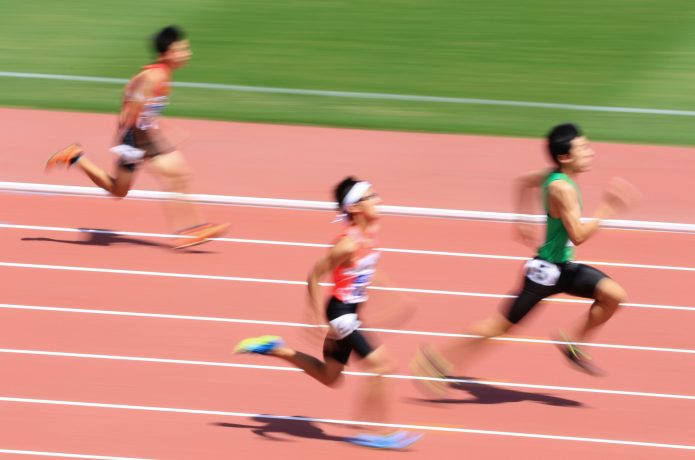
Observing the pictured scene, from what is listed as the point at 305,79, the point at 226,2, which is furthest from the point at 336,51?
the point at 226,2

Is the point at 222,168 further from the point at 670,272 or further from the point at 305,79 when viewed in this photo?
the point at 670,272

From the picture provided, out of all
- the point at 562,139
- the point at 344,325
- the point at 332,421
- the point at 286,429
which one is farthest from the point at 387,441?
the point at 562,139

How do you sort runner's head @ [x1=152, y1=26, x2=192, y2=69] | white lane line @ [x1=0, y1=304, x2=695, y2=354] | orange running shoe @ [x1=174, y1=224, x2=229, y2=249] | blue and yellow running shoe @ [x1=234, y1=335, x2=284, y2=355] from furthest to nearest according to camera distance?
orange running shoe @ [x1=174, y1=224, x2=229, y2=249] → runner's head @ [x1=152, y1=26, x2=192, y2=69] → white lane line @ [x1=0, y1=304, x2=695, y2=354] → blue and yellow running shoe @ [x1=234, y1=335, x2=284, y2=355]

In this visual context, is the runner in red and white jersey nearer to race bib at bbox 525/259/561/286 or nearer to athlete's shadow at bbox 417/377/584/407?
athlete's shadow at bbox 417/377/584/407

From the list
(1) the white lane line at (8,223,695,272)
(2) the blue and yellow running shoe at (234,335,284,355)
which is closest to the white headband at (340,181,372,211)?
(2) the blue and yellow running shoe at (234,335,284,355)

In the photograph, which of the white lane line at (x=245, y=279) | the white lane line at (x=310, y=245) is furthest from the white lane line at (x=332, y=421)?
the white lane line at (x=310, y=245)

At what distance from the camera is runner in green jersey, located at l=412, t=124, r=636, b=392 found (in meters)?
8.22

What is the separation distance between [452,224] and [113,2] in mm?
10175

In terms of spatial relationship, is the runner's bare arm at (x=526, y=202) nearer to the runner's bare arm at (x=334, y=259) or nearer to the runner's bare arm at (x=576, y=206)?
the runner's bare arm at (x=576, y=206)

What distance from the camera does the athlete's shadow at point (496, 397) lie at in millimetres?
8656

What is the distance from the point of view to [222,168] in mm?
13914

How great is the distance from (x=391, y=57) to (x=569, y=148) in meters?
10.0

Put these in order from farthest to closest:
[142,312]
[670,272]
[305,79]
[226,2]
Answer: [226,2], [305,79], [670,272], [142,312]

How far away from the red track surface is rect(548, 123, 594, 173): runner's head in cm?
154
